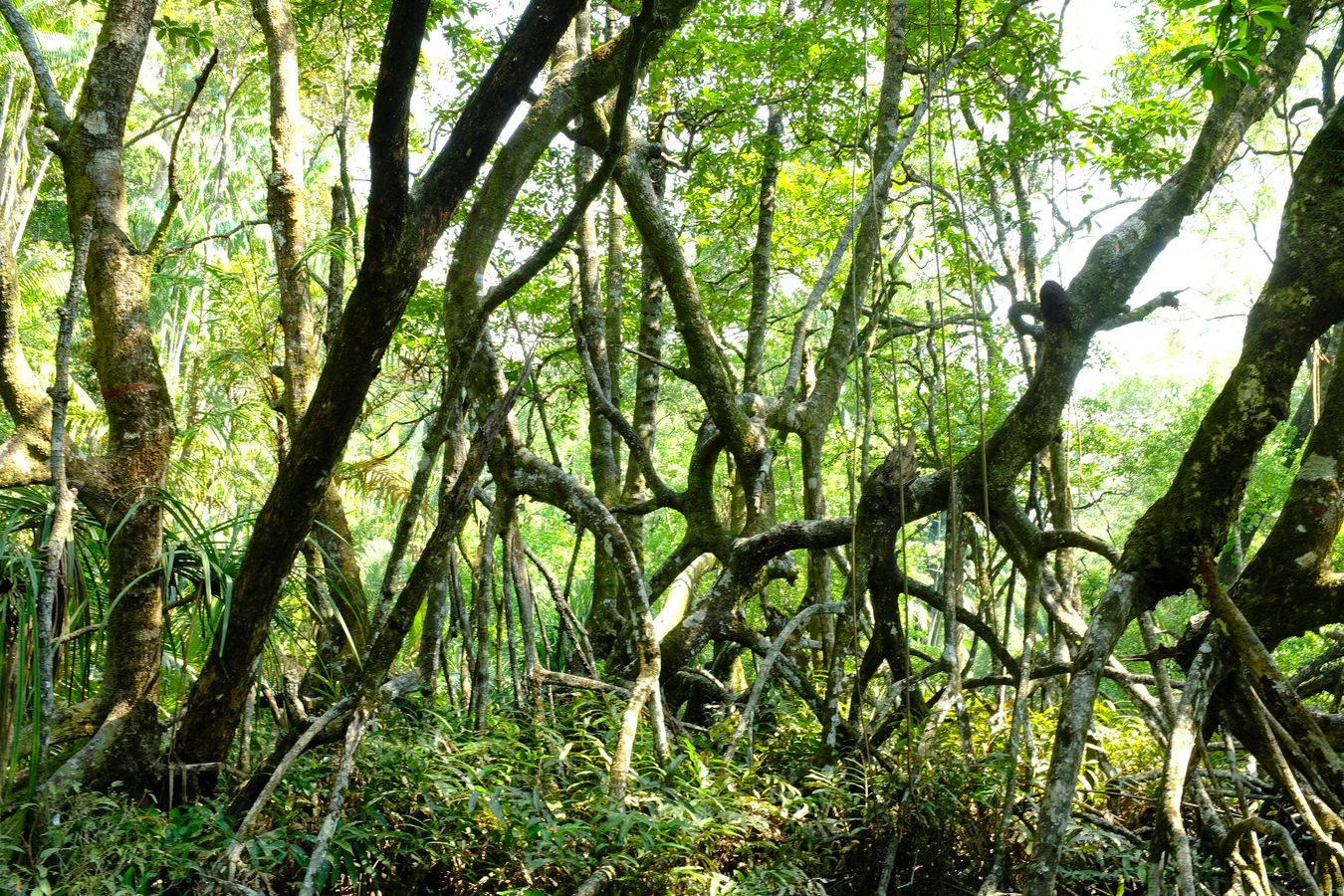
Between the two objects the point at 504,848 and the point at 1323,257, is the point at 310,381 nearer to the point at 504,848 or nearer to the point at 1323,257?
the point at 504,848

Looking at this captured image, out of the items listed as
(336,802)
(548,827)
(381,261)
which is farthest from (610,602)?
(381,261)

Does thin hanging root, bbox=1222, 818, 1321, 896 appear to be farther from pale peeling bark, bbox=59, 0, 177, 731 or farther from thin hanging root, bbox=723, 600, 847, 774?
pale peeling bark, bbox=59, 0, 177, 731

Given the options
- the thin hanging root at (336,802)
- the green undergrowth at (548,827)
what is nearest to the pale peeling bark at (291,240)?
the green undergrowth at (548,827)

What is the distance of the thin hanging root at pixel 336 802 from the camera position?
2387mm

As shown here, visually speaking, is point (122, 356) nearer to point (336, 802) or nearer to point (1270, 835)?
point (336, 802)

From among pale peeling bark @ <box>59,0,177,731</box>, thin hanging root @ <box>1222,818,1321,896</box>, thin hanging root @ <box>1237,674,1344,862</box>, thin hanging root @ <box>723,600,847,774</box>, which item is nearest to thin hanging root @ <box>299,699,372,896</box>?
pale peeling bark @ <box>59,0,177,731</box>

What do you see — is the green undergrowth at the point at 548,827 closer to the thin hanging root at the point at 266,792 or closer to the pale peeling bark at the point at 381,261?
the thin hanging root at the point at 266,792

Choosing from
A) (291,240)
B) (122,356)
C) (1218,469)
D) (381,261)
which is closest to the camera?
(381,261)

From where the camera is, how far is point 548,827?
2.84 meters

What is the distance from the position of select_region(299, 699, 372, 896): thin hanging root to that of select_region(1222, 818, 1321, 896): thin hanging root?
2.42m

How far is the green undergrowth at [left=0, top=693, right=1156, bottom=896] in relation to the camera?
2676 mm

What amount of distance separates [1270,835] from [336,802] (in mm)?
2533

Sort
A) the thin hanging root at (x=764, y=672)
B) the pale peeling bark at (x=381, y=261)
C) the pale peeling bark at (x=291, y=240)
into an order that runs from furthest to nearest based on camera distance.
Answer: the pale peeling bark at (x=291, y=240) → the thin hanging root at (x=764, y=672) → the pale peeling bark at (x=381, y=261)

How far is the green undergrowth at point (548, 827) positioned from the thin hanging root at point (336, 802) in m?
0.22
